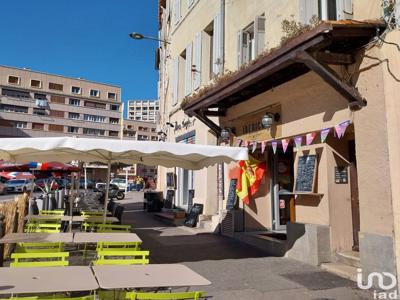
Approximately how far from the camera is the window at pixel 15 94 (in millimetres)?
69438

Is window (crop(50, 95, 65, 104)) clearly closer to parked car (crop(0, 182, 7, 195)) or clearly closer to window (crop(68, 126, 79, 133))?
window (crop(68, 126, 79, 133))

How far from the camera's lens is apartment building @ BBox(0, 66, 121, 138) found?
69.6m

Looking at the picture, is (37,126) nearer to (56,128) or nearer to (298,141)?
(56,128)

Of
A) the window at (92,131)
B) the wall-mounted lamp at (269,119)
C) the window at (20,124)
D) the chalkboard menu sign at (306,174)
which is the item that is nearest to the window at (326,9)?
the wall-mounted lamp at (269,119)

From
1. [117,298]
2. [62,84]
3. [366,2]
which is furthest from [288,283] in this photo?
[62,84]

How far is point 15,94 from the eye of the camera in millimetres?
70625

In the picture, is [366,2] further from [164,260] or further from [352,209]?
[164,260]

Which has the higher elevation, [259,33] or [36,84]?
[36,84]

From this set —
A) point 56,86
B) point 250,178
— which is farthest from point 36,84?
point 250,178

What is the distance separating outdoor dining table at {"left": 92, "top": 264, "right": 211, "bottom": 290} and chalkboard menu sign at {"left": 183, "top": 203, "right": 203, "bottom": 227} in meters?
9.16

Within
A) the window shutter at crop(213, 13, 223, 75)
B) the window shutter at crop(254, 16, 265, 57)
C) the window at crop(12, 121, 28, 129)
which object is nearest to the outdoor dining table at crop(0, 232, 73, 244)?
the window shutter at crop(254, 16, 265, 57)

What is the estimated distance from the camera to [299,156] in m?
8.78

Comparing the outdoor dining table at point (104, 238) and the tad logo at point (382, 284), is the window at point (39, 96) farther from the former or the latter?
the tad logo at point (382, 284)

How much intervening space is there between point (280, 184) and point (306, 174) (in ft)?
8.51
